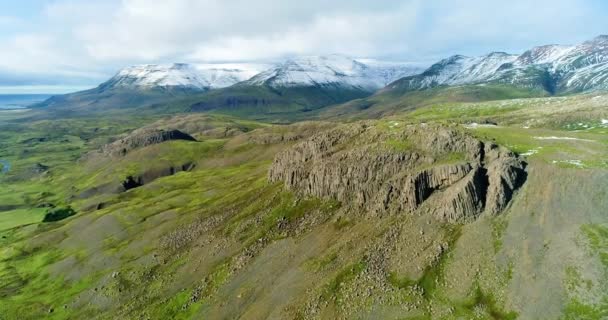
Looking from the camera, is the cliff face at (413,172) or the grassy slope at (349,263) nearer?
the grassy slope at (349,263)

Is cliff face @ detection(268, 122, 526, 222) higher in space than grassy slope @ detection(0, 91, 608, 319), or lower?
higher

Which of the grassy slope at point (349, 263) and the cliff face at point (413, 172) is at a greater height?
the cliff face at point (413, 172)

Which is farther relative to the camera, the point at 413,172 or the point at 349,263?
the point at 413,172

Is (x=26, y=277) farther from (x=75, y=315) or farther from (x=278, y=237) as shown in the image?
(x=278, y=237)

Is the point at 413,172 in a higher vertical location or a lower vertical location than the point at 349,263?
higher

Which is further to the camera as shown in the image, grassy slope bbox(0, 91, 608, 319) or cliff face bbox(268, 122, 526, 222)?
cliff face bbox(268, 122, 526, 222)
